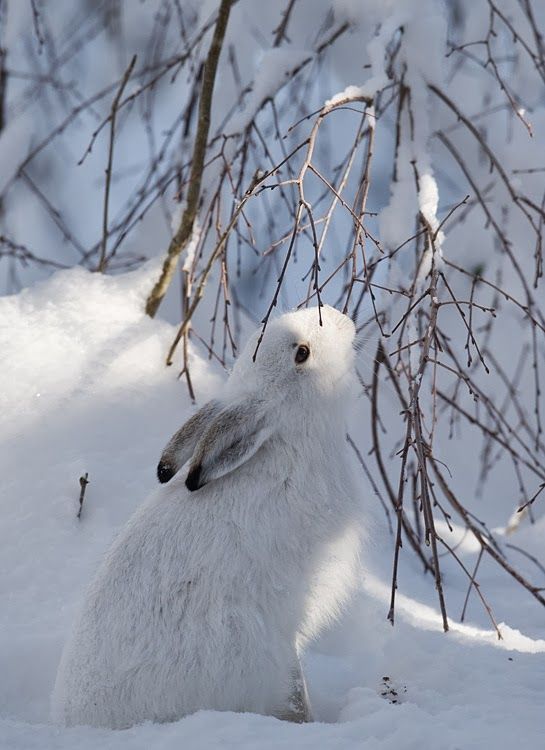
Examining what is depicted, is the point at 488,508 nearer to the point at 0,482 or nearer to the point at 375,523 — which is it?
the point at 375,523

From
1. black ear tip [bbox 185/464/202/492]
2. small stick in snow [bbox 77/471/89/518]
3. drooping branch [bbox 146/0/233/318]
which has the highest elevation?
drooping branch [bbox 146/0/233/318]

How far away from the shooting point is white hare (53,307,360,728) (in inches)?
71.1

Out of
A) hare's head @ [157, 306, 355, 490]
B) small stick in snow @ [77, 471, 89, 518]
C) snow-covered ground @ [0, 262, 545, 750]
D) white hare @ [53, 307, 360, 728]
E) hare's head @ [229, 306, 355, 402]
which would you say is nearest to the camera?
snow-covered ground @ [0, 262, 545, 750]

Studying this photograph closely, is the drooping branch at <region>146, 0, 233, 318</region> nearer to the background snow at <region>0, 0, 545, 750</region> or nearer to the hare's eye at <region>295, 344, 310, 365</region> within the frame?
the background snow at <region>0, 0, 545, 750</region>

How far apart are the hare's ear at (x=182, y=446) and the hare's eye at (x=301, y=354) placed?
220mm

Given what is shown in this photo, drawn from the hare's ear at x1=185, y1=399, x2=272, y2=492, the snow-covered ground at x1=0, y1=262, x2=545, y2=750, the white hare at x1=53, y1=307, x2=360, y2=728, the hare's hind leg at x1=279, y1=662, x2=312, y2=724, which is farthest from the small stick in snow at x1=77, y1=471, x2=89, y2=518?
the hare's hind leg at x1=279, y1=662, x2=312, y2=724

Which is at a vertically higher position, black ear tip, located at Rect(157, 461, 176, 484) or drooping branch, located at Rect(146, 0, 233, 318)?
drooping branch, located at Rect(146, 0, 233, 318)

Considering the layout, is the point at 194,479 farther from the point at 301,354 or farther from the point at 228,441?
the point at 301,354

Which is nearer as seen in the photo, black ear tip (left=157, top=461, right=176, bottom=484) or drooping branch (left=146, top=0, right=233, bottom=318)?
black ear tip (left=157, top=461, right=176, bottom=484)

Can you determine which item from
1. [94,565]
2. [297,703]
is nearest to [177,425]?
[94,565]

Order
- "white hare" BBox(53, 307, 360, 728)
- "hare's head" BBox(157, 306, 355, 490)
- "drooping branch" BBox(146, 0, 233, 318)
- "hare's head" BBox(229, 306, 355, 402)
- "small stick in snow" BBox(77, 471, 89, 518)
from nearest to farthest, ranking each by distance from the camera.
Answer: "white hare" BBox(53, 307, 360, 728)
"hare's head" BBox(157, 306, 355, 490)
"hare's head" BBox(229, 306, 355, 402)
"small stick in snow" BBox(77, 471, 89, 518)
"drooping branch" BBox(146, 0, 233, 318)

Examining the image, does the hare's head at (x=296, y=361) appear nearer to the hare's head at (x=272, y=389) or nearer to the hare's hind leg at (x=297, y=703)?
the hare's head at (x=272, y=389)

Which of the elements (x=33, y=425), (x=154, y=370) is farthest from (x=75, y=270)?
(x=33, y=425)

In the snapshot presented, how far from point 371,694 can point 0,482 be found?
48.3 inches
